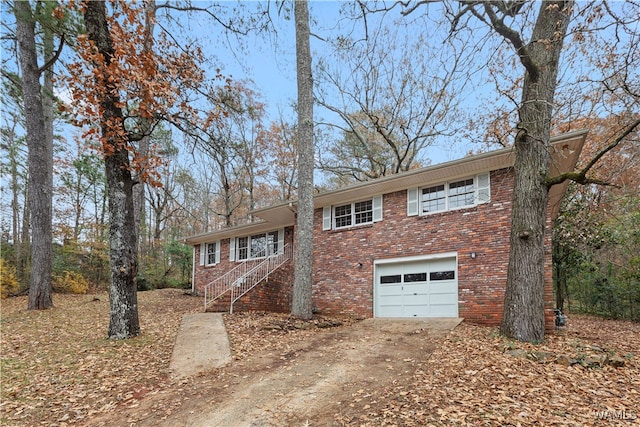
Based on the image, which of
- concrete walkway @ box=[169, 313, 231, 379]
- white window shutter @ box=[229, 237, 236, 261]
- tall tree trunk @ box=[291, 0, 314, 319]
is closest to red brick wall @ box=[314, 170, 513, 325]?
tall tree trunk @ box=[291, 0, 314, 319]

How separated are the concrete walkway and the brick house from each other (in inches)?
93.3

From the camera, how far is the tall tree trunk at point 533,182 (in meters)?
6.46

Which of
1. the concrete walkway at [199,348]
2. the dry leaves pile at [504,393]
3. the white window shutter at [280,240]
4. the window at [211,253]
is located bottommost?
the concrete walkway at [199,348]

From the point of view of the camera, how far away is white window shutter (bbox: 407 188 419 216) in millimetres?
10109

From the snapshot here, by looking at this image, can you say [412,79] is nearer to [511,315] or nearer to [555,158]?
[555,158]

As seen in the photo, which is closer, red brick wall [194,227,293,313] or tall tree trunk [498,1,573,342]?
tall tree trunk [498,1,573,342]

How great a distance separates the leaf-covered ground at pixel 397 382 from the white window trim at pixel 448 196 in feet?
11.0

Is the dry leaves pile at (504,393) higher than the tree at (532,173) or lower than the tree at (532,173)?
lower

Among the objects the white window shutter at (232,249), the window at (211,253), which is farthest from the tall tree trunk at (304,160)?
the window at (211,253)

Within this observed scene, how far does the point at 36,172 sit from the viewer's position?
955 cm

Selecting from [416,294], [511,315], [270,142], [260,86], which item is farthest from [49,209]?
[270,142]

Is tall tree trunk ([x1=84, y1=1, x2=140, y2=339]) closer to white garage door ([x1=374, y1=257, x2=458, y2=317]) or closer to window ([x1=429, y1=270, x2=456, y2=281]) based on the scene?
white garage door ([x1=374, y1=257, x2=458, y2=317])

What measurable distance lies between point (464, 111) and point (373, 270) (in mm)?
10692

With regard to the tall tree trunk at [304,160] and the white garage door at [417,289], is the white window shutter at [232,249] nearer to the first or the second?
the tall tree trunk at [304,160]
